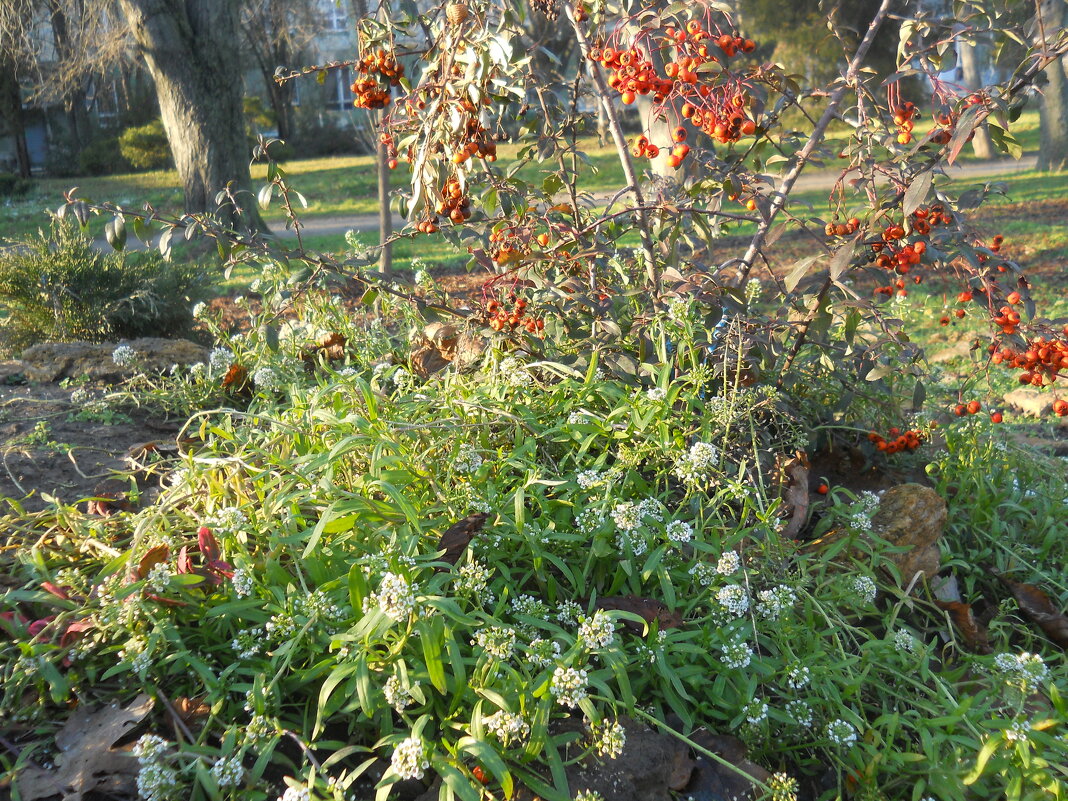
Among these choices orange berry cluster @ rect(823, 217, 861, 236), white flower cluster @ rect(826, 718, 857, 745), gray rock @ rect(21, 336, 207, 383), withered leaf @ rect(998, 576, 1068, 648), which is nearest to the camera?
white flower cluster @ rect(826, 718, 857, 745)

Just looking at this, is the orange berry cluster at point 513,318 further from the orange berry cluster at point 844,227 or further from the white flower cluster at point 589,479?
the orange berry cluster at point 844,227

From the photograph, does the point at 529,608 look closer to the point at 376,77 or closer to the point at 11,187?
the point at 376,77

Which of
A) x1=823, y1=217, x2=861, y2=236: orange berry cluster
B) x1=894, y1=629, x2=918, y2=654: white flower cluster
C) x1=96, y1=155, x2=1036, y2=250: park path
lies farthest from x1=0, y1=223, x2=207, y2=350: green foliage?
x1=96, y1=155, x2=1036, y2=250: park path

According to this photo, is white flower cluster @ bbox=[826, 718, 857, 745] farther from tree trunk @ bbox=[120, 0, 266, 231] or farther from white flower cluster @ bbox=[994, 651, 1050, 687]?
tree trunk @ bbox=[120, 0, 266, 231]

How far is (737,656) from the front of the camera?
182 cm

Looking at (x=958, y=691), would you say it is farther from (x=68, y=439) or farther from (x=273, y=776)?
(x=68, y=439)

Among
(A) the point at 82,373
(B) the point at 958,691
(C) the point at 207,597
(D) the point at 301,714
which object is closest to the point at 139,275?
(A) the point at 82,373

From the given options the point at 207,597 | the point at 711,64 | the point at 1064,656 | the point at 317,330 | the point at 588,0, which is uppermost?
the point at 588,0

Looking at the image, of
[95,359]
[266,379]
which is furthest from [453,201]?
[95,359]

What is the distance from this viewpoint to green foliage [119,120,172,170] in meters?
22.6

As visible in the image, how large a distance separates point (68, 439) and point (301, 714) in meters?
1.92

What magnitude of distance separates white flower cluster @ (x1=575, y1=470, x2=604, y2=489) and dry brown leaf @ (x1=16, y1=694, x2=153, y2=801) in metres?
1.10

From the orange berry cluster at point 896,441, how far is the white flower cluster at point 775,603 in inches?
38.7

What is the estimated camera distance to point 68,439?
3.14 m
